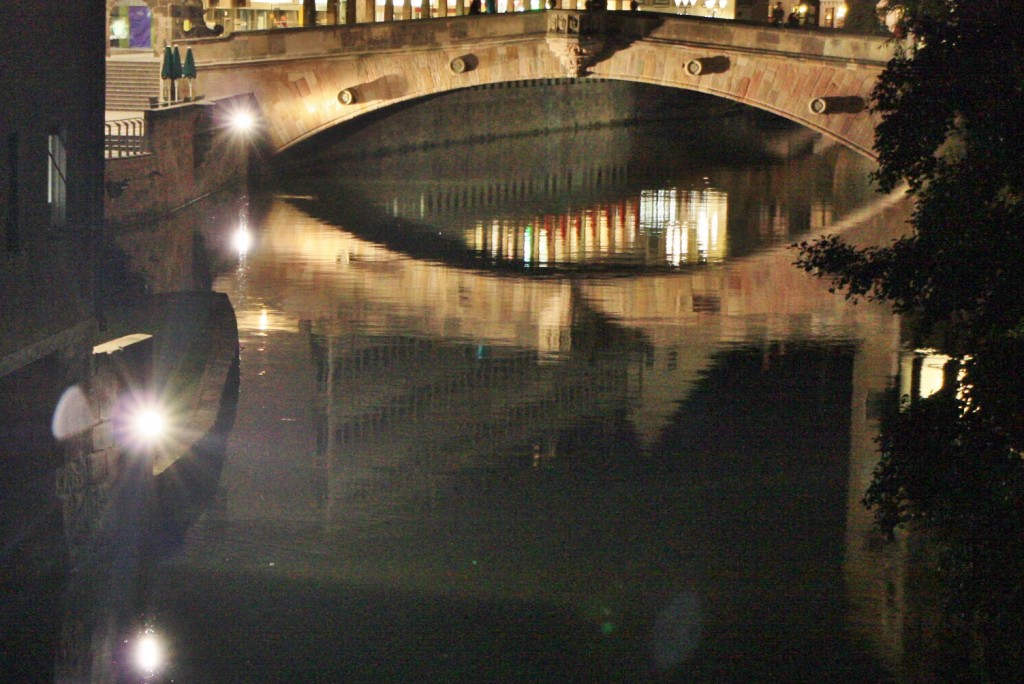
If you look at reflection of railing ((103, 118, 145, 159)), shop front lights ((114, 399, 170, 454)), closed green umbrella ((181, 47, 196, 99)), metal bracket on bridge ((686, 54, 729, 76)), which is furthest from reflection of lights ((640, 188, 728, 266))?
shop front lights ((114, 399, 170, 454))

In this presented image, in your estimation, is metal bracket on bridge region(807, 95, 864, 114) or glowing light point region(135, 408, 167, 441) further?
metal bracket on bridge region(807, 95, 864, 114)

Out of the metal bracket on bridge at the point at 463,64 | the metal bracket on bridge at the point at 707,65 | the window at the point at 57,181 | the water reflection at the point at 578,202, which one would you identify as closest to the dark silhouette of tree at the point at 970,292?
the window at the point at 57,181

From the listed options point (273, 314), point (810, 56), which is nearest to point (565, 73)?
point (810, 56)

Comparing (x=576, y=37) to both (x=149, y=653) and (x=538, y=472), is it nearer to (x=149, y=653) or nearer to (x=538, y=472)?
(x=538, y=472)

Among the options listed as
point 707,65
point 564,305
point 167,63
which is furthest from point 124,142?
point 707,65

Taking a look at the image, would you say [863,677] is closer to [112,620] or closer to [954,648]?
[954,648]

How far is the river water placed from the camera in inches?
510

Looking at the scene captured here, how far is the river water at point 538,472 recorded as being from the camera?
12.9m

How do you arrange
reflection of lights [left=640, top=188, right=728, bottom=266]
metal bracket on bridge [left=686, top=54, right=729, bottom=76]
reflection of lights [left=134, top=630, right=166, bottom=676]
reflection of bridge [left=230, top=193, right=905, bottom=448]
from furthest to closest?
1. metal bracket on bridge [left=686, top=54, right=729, bottom=76]
2. reflection of lights [left=640, top=188, right=728, bottom=266]
3. reflection of bridge [left=230, top=193, right=905, bottom=448]
4. reflection of lights [left=134, top=630, right=166, bottom=676]

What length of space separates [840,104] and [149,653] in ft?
107

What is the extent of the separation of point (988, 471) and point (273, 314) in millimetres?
15784

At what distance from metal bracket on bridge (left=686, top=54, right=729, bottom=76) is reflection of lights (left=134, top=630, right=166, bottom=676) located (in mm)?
32884

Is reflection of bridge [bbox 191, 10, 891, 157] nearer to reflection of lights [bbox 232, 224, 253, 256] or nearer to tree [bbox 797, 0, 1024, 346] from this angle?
reflection of lights [bbox 232, 224, 253, 256]

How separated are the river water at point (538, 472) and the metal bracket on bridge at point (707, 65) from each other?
9.65m
